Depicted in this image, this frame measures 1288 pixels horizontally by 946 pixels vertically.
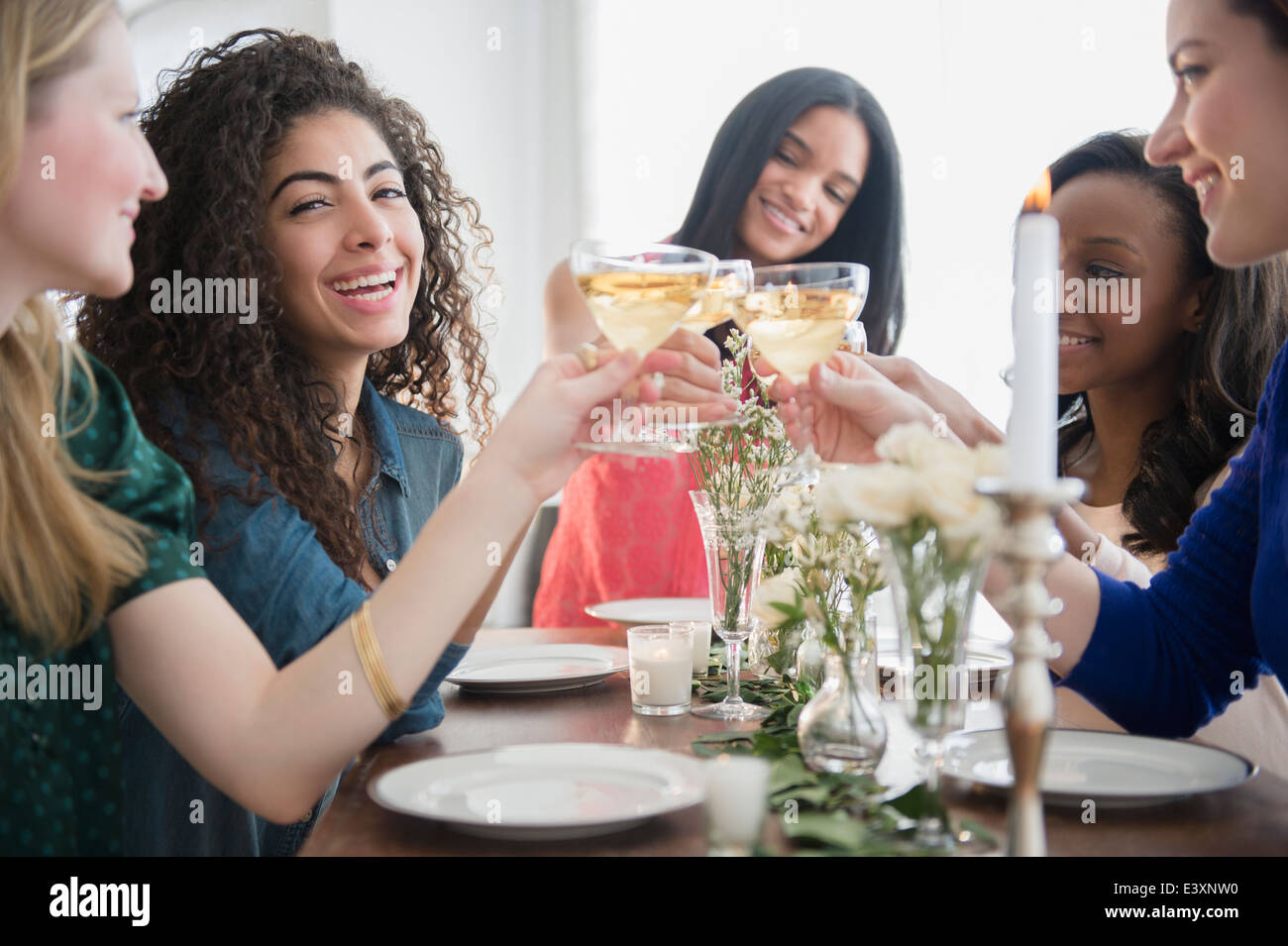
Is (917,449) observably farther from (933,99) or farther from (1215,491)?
(933,99)

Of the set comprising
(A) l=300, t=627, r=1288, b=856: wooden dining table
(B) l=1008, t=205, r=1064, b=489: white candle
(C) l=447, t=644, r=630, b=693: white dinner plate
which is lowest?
(C) l=447, t=644, r=630, b=693: white dinner plate

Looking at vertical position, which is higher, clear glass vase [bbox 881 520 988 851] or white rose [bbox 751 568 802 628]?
clear glass vase [bbox 881 520 988 851]

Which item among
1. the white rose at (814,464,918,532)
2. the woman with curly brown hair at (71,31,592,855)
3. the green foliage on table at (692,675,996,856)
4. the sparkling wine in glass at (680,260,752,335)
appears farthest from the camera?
the woman with curly brown hair at (71,31,592,855)

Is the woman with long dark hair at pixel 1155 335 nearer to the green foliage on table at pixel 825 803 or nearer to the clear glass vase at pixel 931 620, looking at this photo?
the green foliage on table at pixel 825 803

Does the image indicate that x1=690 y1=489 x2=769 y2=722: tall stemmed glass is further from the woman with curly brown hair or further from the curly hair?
the curly hair

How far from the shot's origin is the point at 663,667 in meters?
1.54

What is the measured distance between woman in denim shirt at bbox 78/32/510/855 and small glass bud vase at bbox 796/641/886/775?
534 mm

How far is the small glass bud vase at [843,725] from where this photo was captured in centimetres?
114

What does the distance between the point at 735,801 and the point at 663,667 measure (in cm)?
71

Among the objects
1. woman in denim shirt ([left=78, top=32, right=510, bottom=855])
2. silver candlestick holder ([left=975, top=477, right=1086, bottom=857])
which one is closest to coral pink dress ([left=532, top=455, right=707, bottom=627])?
woman in denim shirt ([left=78, top=32, right=510, bottom=855])

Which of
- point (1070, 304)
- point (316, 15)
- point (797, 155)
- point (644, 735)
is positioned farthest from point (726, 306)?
point (316, 15)

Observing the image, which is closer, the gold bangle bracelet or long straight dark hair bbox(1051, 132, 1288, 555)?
the gold bangle bracelet

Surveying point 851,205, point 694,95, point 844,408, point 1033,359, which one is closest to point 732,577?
point 844,408

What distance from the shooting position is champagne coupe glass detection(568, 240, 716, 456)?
1.24 metres
